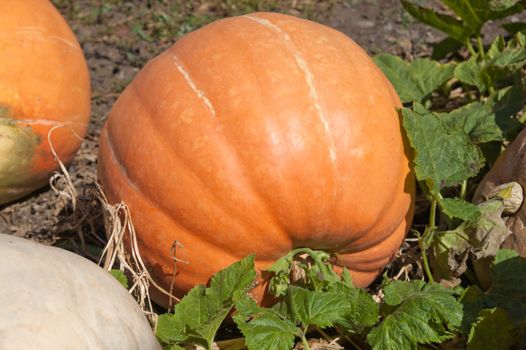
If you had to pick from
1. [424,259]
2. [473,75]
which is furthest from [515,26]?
[424,259]

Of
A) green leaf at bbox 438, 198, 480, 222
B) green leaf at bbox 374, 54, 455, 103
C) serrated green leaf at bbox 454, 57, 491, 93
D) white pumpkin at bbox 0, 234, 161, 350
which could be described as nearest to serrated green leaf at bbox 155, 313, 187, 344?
white pumpkin at bbox 0, 234, 161, 350

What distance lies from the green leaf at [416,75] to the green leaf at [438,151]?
21.8 inches

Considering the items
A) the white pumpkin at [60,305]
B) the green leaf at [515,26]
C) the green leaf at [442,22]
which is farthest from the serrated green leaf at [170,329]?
the green leaf at [515,26]

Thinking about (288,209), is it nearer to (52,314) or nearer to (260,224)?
(260,224)

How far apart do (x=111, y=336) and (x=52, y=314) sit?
0.16 metres

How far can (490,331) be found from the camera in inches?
89.6

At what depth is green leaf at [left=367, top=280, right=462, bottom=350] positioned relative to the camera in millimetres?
2213

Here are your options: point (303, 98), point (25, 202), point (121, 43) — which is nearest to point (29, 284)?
point (303, 98)

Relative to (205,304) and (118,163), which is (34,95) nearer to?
(118,163)

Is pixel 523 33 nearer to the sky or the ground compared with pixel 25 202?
nearer to the sky

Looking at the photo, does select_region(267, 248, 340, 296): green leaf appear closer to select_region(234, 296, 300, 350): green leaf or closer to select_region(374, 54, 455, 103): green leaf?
select_region(234, 296, 300, 350): green leaf

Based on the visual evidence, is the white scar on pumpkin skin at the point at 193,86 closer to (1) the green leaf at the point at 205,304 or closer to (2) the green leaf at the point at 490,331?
(1) the green leaf at the point at 205,304

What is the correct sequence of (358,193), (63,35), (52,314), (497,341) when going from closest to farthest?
1. (52,314)
2. (497,341)
3. (358,193)
4. (63,35)

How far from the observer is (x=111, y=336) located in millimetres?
1995
